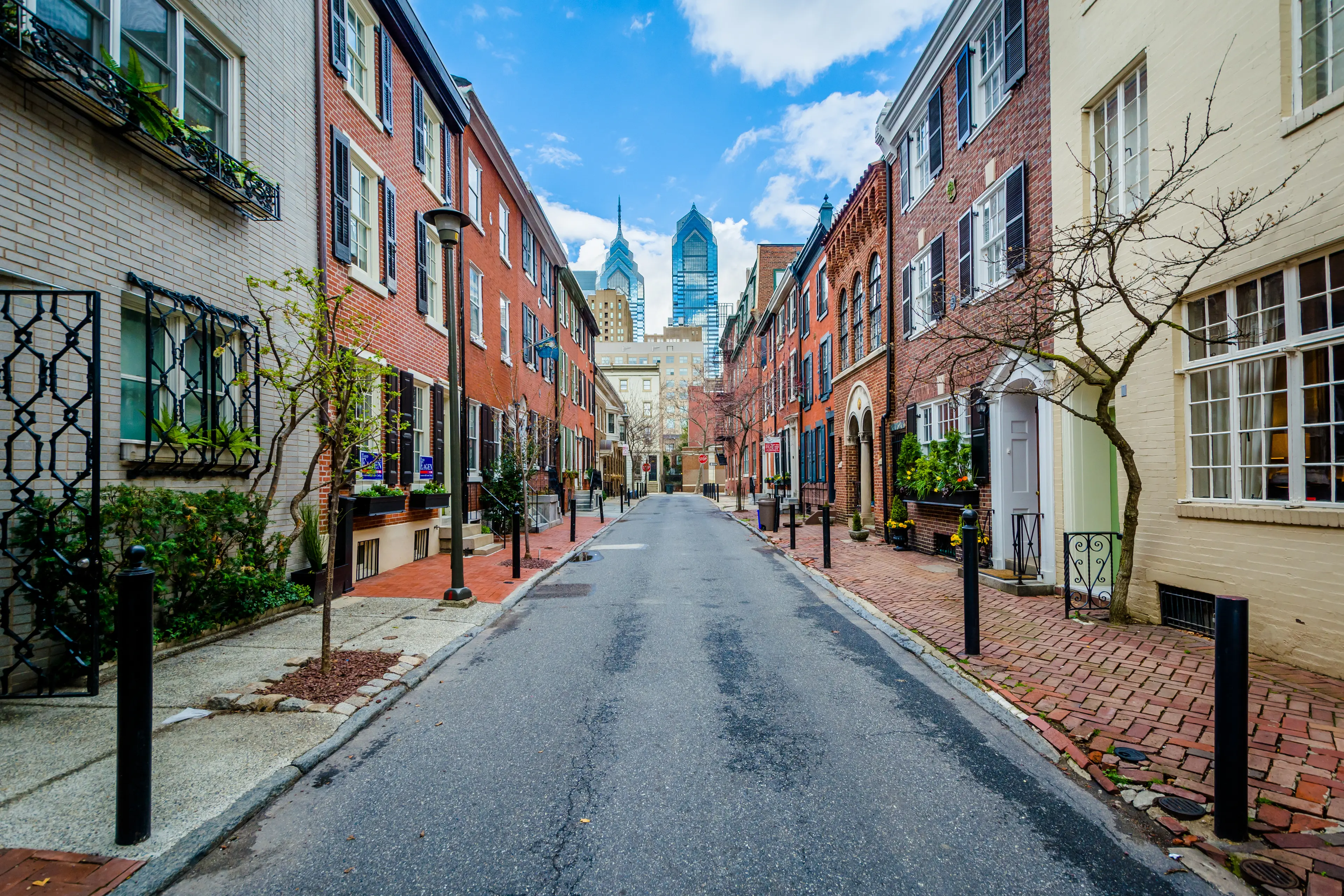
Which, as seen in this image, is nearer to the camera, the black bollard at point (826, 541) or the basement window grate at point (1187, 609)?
the basement window grate at point (1187, 609)

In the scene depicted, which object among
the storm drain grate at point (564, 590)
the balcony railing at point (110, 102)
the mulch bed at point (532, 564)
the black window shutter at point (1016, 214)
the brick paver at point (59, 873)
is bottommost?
the storm drain grate at point (564, 590)

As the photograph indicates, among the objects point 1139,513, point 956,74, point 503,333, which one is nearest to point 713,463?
point 503,333

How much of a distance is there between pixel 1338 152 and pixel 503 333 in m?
16.7

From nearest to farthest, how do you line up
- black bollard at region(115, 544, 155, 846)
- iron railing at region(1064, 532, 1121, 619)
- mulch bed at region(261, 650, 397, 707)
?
black bollard at region(115, 544, 155, 846)
mulch bed at region(261, 650, 397, 707)
iron railing at region(1064, 532, 1121, 619)

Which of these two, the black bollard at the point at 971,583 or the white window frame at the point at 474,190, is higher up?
the white window frame at the point at 474,190

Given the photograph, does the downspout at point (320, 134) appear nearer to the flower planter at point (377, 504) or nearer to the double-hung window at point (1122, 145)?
the flower planter at point (377, 504)

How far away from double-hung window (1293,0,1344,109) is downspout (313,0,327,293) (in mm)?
10470

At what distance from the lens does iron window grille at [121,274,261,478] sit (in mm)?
6031

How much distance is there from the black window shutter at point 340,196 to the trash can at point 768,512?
Answer: 13036 millimetres

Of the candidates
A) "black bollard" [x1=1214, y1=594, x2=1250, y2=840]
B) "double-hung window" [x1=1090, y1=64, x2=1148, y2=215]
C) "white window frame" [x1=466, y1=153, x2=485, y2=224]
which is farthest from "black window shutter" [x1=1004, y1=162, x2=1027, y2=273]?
"white window frame" [x1=466, y1=153, x2=485, y2=224]

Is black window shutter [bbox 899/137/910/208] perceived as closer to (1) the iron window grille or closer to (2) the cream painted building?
(2) the cream painted building

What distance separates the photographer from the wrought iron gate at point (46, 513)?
4.54 meters

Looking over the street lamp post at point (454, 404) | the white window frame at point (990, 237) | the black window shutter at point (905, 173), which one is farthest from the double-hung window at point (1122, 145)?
the street lamp post at point (454, 404)

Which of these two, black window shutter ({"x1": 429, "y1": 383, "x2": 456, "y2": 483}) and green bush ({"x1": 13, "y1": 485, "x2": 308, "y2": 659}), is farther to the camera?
black window shutter ({"x1": 429, "y1": 383, "x2": 456, "y2": 483})
